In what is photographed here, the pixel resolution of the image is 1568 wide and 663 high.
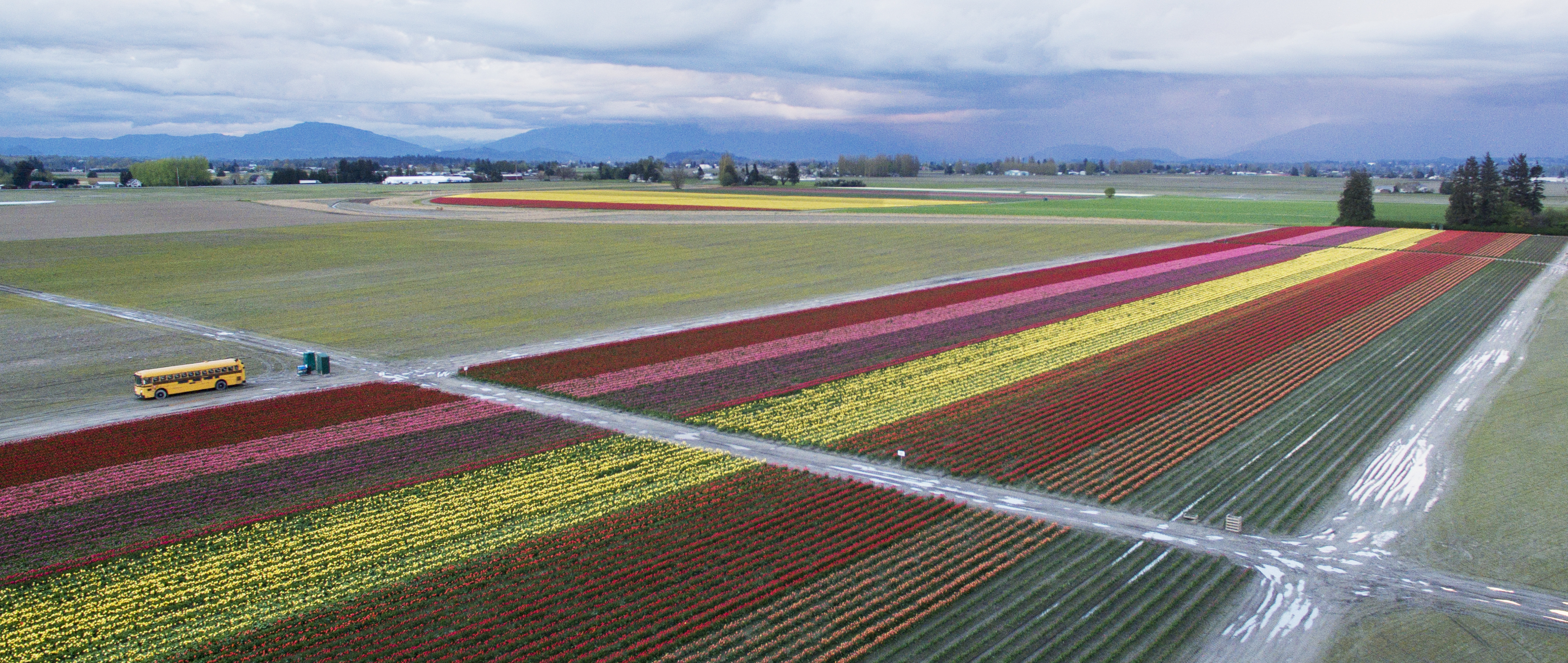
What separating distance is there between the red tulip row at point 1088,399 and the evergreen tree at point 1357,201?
73.5 m

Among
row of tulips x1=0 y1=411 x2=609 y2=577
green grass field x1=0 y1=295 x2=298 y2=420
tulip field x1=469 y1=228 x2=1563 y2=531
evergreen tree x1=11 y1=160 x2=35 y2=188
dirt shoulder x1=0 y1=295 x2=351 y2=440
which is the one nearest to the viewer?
row of tulips x1=0 y1=411 x2=609 y2=577

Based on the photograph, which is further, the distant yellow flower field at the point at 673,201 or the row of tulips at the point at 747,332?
the distant yellow flower field at the point at 673,201

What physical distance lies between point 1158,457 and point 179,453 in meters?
31.0

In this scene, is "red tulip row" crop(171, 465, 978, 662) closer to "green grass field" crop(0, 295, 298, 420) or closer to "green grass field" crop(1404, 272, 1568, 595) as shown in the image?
"green grass field" crop(1404, 272, 1568, 595)

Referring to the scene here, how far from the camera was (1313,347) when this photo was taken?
45.4m

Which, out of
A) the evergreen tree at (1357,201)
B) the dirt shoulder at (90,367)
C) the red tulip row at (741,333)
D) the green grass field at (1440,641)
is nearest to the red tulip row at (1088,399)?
the green grass field at (1440,641)

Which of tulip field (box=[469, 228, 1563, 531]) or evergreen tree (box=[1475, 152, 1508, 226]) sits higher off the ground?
evergreen tree (box=[1475, 152, 1508, 226])

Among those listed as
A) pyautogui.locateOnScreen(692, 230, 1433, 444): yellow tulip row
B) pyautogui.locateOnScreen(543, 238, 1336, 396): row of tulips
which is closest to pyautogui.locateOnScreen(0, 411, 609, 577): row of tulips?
pyautogui.locateOnScreen(543, 238, 1336, 396): row of tulips

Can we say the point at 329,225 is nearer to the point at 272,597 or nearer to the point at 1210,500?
the point at 272,597

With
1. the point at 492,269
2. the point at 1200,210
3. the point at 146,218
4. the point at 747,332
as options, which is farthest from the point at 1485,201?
the point at 146,218

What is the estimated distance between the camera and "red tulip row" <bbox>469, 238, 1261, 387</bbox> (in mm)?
40844

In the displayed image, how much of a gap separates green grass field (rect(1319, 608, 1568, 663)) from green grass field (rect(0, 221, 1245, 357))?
3731 centimetres

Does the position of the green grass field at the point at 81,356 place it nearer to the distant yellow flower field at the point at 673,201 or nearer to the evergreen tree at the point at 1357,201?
the distant yellow flower field at the point at 673,201

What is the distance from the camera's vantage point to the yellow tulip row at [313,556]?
19219mm
